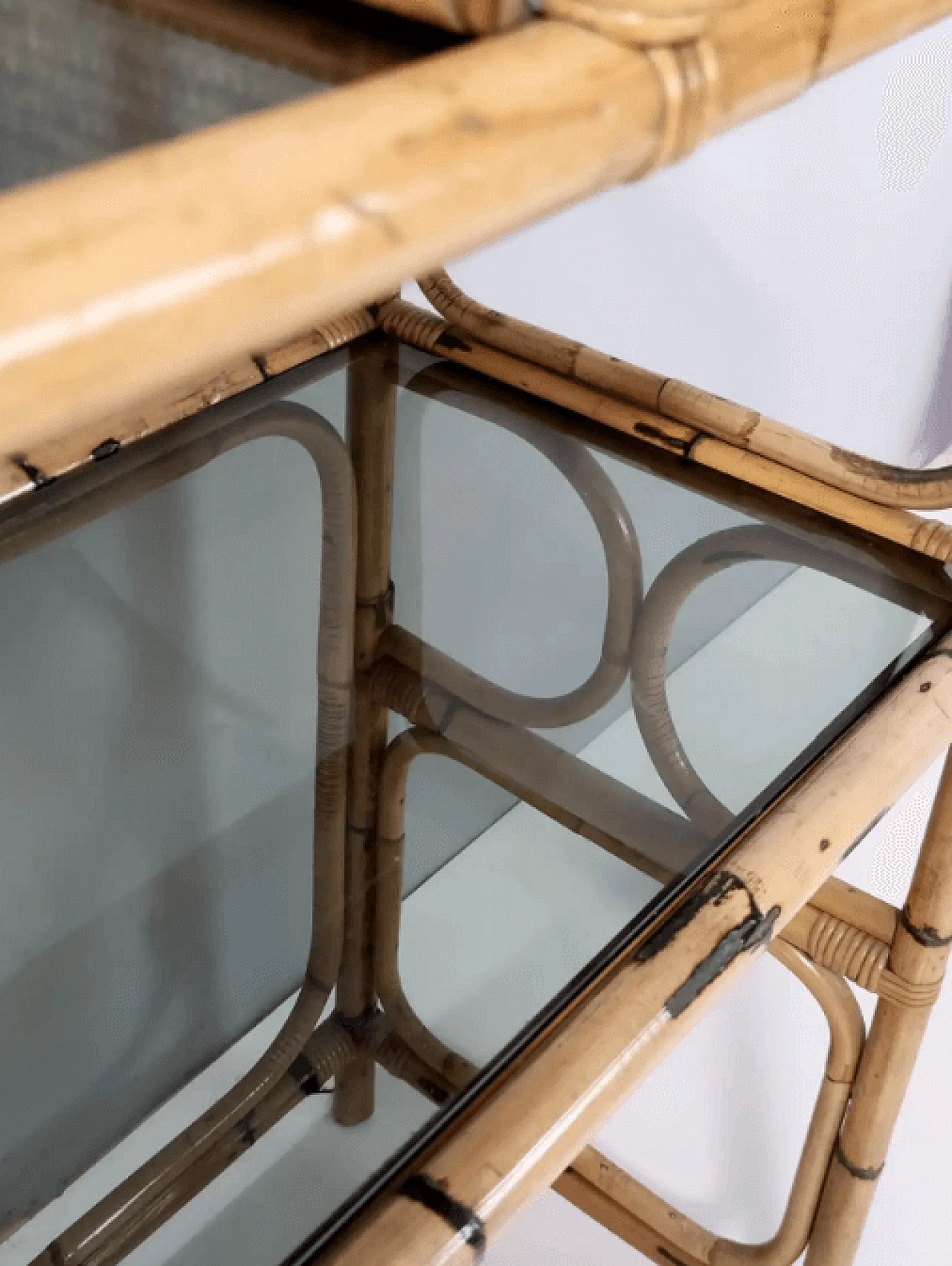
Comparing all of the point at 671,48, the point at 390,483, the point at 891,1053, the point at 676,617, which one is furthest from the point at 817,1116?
the point at 671,48

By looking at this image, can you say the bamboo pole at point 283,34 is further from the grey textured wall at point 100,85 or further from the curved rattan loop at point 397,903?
the curved rattan loop at point 397,903

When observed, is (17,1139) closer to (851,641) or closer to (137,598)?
(137,598)

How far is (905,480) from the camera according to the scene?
567 millimetres

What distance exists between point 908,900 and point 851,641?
0.12 metres

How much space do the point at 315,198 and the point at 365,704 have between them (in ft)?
1.18

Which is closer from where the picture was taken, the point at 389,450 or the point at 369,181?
the point at 369,181

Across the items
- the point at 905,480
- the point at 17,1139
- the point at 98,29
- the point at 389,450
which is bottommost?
the point at 17,1139

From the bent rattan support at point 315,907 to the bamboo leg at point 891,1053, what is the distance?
0.86 feet

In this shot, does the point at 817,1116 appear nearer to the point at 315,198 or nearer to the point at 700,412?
the point at 700,412

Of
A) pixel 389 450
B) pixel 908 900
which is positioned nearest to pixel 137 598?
pixel 389 450

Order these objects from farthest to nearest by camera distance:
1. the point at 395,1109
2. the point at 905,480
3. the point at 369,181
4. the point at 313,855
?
the point at 905,480, the point at 313,855, the point at 395,1109, the point at 369,181

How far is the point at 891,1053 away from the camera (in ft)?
1.96

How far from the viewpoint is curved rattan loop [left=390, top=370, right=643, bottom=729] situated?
0.51 m

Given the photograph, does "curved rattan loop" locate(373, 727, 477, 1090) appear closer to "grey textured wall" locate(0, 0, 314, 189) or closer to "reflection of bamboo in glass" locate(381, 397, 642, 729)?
"reflection of bamboo in glass" locate(381, 397, 642, 729)
